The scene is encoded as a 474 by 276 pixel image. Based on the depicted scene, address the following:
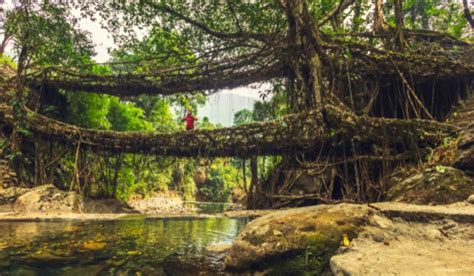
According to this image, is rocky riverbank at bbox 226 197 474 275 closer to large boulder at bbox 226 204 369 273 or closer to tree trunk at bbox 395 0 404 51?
large boulder at bbox 226 204 369 273

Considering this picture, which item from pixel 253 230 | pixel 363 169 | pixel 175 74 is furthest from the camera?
pixel 175 74

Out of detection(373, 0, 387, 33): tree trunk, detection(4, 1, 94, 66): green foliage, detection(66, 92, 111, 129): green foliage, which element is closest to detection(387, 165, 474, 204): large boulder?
detection(373, 0, 387, 33): tree trunk

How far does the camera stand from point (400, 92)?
7.25 meters

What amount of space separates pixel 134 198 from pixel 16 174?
10.6 meters

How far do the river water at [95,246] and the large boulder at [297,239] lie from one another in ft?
2.93

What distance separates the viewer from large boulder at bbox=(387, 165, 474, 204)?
12.3 feet

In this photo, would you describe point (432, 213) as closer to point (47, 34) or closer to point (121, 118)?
point (47, 34)

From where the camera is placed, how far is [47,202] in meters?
7.11

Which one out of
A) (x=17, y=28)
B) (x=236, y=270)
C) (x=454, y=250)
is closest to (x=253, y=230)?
(x=236, y=270)

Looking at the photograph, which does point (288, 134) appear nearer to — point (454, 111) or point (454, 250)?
point (454, 111)

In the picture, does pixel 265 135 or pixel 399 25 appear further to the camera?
pixel 399 25

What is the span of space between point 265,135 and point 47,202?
15.6 feet

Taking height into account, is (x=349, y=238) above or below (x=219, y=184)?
above

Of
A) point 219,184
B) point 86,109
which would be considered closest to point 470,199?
point 86,109
